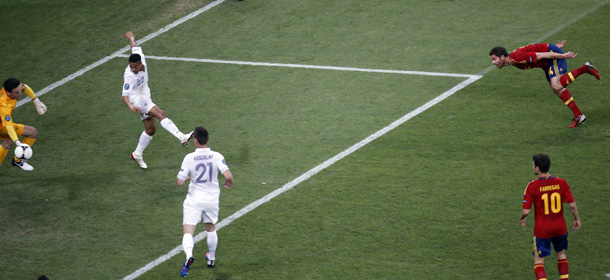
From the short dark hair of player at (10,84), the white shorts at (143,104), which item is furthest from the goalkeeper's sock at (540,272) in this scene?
the short dark hair of player at (10,84)

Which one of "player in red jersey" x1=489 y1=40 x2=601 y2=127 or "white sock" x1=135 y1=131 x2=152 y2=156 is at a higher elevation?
"player in red jersey" x1=489 y1=40 x2=601 y2=127

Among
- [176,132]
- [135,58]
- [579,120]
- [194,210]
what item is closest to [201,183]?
[194,210]

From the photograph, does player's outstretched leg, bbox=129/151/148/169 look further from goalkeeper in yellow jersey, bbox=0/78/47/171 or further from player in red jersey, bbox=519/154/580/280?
player in red jersey, bbox=519/154/580/280

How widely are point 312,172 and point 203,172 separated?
3563 millimetres

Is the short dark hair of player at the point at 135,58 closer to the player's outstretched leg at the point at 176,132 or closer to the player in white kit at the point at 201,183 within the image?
the player's outstretched leg at the point at 176,132

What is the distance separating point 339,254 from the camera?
408 inches

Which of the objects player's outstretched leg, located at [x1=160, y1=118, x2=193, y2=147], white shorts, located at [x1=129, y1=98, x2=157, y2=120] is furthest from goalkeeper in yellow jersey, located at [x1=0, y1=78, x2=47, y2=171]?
→ player's outstretched leg, located at [x1=160, y1=118, x2=193, y2=147]

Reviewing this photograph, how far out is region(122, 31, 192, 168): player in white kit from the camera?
1288cm

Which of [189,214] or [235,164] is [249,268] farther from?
[235,164]

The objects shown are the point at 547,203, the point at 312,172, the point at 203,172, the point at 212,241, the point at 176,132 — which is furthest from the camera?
the point at 176,132

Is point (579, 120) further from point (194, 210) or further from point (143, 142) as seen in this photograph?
point (143, 142)

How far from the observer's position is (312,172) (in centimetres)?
1293

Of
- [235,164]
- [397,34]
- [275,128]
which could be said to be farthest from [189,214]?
[397,34]

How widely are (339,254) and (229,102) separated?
20.7 feet
